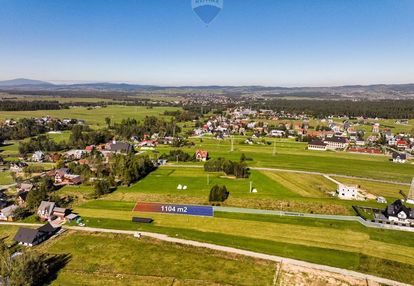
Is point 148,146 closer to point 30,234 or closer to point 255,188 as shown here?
point 255,188

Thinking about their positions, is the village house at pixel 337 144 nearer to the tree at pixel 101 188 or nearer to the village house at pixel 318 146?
the village house at pixel 318 146

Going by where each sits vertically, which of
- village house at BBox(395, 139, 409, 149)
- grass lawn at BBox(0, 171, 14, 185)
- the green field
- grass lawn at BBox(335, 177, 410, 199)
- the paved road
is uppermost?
village house at BBox(395, 139, 409, 149)

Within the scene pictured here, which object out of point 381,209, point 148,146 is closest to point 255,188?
point 381,209

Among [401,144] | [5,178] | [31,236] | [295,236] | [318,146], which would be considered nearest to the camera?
[31,236]

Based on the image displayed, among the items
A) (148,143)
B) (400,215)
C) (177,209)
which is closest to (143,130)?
(148,143)

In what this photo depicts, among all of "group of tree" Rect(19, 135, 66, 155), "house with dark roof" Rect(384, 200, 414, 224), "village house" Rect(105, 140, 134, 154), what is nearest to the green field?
"house with dark roof" Rect(384, 200, 414, 224)

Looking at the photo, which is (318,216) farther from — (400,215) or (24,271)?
(24,271)

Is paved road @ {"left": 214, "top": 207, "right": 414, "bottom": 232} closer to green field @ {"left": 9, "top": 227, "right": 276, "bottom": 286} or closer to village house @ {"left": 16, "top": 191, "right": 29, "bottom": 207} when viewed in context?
green field @ {"left": 9, "top": 227, "right": 276, "bottom": 286}
